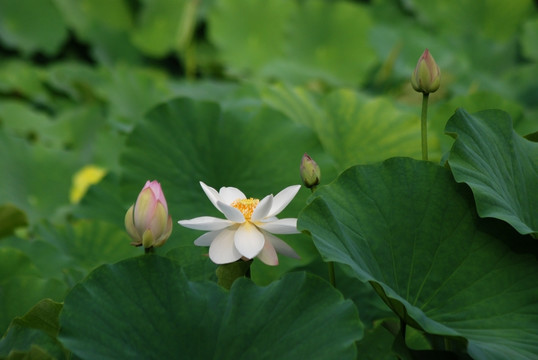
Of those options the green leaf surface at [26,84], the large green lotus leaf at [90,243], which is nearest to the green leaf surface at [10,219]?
the large green lotus leaf at [90,243]

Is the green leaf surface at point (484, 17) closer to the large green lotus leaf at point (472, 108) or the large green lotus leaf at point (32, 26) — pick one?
the large green lotus leaf at point (32, 26)

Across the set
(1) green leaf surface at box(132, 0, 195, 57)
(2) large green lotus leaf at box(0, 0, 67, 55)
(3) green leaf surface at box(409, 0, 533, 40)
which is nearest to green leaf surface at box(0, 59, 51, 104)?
(2) large green lotus leaf at box(0, 0, 67, 55)

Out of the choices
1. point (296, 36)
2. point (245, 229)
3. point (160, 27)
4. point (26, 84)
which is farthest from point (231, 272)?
point (160, 27)

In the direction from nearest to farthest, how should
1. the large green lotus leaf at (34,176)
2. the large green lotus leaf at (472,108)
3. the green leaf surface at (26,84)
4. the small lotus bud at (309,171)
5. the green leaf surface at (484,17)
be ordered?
the small lotus bud at (309,171) → the large green lotus leaf at (472,108) → the large green lotus leaf at (34,176) → the green leaf surface at (26,84) → the green leaf surface at (484,17)

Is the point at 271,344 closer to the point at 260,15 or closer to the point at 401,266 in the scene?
the point at 401,266

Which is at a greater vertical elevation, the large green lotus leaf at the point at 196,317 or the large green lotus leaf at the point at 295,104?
the large green lotus leaf at the point at 196,317

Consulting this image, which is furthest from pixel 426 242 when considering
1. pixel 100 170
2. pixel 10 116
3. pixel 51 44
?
pixel 51 44
